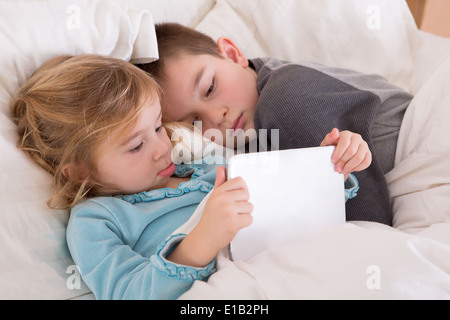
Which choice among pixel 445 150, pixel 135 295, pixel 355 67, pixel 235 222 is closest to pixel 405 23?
pixel 355 67

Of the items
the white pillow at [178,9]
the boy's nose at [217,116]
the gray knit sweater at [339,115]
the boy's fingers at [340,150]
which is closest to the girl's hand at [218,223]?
the boy's fingers at [340,150]

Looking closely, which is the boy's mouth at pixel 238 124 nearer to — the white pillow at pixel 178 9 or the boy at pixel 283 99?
the boy at pixel 283 99

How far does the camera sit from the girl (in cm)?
70

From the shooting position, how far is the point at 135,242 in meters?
0.76

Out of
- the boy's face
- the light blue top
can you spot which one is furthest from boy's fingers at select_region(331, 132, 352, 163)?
the boy's face

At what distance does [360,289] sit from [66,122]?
1.79ft

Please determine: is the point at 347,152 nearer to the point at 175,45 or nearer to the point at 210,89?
the point at 210,89

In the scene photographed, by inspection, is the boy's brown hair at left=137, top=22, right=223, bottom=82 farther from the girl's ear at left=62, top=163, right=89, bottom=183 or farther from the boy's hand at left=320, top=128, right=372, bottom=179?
the boy's hand at left=320, top=128, right=372, bottom=179

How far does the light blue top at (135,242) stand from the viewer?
0.62 meters

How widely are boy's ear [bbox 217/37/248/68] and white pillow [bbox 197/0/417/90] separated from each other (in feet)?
0.42

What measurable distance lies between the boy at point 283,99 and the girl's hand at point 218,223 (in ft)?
0.63

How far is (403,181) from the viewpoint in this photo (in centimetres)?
87

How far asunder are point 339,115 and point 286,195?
10.7 inches

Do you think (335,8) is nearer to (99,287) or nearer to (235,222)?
(235,222)
